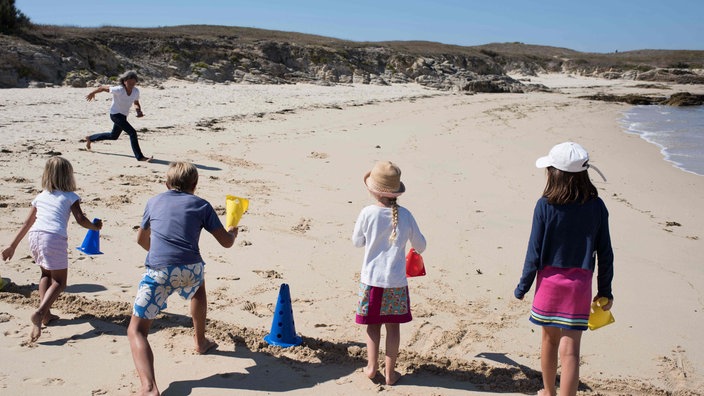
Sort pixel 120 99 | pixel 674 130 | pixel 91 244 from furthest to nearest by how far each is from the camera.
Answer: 1. pixel 674 130
2. pixel 120 99
3. pixel 91 244

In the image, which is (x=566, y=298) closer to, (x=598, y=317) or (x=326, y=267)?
(x=598, y=317)

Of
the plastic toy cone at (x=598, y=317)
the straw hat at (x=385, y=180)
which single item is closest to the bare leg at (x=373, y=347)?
the straw hat at (x=385, y=180)

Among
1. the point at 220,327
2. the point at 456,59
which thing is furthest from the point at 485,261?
the point at 456,59

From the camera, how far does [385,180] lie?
3.91m

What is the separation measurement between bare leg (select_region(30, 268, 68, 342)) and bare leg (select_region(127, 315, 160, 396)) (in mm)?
1028

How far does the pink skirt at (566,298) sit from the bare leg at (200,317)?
88.5 inches

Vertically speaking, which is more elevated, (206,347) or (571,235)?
(571,235)

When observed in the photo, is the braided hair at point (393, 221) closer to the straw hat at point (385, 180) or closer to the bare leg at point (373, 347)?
the straw hat at point (385, 180)

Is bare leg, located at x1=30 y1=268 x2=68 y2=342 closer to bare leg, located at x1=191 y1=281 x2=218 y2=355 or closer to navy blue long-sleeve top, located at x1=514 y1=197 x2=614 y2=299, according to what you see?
bare leg, located at x1=191 y1=281 x2=218 y2=355

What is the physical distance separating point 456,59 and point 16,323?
49.3 meters

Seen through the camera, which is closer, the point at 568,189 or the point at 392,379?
the point at 568,189

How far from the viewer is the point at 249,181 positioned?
9.50 meters

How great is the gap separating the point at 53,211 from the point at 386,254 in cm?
257

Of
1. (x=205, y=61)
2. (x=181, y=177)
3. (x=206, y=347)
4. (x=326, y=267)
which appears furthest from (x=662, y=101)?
(x=181, y=177)
